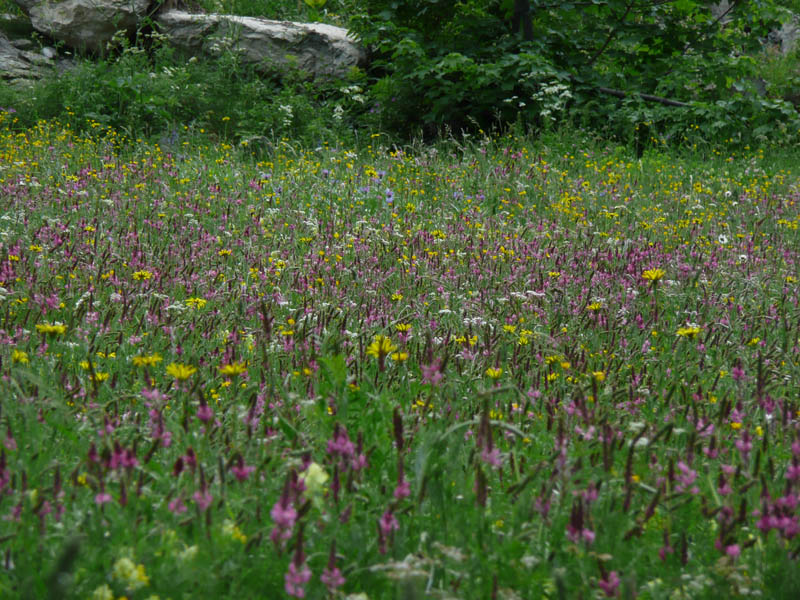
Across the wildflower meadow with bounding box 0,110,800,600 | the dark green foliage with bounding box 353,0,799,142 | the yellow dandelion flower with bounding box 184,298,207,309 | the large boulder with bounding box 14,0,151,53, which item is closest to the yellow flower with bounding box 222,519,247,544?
the wildflower meadow with bounding box 0,110,800,600

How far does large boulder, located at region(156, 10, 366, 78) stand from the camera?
40.4ft

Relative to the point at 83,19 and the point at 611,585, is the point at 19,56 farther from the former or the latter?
the point at 611,585

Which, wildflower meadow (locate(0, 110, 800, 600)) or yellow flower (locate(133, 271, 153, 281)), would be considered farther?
yellow flower (locate(133, 271, 153, 281))

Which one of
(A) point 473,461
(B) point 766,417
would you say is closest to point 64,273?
(A) point 473,461

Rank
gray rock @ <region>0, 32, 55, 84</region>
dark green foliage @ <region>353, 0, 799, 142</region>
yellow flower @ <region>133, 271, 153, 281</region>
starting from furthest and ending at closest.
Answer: gray rock @ <region>0, 32, 55, 84</region> < dark green foliage @ <region>353, 0, 799, 142</region> < yellow flower @ <region>133, 271, 153, 281</region>

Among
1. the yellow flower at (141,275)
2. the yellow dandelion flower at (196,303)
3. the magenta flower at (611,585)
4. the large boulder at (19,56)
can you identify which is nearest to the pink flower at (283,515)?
the magenta flower at (611,585)

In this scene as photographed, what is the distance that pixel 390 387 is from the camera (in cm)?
283

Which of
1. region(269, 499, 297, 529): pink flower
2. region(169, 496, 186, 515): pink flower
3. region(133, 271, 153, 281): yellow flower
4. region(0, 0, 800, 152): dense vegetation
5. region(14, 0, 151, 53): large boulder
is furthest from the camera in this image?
region(14, 0, 151, 53): large boulder

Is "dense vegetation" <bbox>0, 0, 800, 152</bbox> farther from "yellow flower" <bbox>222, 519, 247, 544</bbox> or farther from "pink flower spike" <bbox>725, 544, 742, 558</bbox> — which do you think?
"yellow flower" <bbox>222, 519, 247, 544</bbox>

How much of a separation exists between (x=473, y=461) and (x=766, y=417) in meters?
0.94

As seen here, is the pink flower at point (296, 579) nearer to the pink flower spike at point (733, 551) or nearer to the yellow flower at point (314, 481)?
the yellow flower at point (314, 481)

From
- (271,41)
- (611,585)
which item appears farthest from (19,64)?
(611,585)

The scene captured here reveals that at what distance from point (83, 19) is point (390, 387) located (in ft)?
38.6

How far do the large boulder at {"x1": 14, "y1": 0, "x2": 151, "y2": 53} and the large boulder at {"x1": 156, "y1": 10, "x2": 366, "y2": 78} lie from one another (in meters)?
0.60
